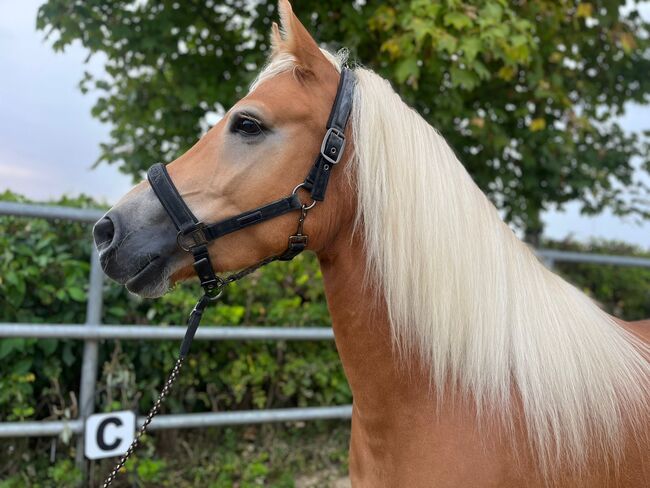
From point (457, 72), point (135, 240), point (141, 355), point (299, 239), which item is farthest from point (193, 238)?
point (457, 72)

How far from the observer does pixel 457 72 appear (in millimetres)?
3746

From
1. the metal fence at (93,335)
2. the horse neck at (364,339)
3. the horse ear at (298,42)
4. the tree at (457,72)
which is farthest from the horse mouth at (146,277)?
the tree at (457,72)

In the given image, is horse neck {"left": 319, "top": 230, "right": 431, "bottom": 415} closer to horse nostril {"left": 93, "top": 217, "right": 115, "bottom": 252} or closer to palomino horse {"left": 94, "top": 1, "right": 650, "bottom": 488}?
palomino horse {"left": 94, "top": 1, "right": 650, "bottom": 488}

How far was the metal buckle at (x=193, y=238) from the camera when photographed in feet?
5.39

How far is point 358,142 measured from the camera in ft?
5.61

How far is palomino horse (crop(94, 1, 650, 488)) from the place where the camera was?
1622mm

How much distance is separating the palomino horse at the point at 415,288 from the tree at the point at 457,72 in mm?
2046

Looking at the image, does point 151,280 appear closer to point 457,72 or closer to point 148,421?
point 148,421

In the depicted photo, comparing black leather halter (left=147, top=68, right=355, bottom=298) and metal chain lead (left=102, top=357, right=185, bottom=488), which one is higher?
black leather halter (left=147, top=68, right=355, bottom=298)

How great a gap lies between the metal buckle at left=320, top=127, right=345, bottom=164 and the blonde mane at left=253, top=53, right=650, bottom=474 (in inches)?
2.2

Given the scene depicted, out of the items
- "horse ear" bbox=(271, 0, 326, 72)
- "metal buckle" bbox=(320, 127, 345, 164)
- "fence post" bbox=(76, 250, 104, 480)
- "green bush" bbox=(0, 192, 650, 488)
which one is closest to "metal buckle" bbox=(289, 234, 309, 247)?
"metal buckle" bbox=(320, 127, 345, 164)

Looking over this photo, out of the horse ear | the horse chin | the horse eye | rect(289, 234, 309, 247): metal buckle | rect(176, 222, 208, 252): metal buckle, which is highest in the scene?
the horse ear

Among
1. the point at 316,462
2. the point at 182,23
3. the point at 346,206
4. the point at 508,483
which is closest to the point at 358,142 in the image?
the point at 346,206

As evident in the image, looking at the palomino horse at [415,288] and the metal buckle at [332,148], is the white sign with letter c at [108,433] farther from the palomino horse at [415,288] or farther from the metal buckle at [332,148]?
the metal buckle at [332,148]
